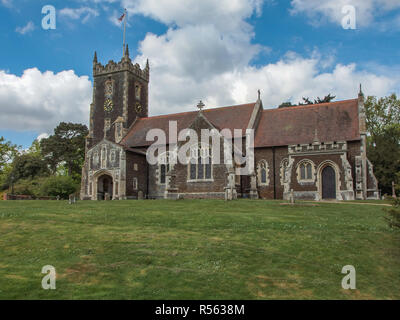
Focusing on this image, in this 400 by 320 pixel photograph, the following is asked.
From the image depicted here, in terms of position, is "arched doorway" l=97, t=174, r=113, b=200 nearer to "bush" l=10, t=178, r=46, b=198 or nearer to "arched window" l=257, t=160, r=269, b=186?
"bush" l=10, t=178, r=46, b=198

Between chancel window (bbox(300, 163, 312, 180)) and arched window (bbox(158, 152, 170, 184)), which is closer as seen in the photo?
chancel window (bbox(300, 163, 312, 180))

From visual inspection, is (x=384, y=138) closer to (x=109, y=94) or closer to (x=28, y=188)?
(x=109, y=94)

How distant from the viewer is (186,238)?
12.4 m

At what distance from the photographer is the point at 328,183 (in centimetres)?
2836

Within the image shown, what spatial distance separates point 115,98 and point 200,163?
19292 millimetres

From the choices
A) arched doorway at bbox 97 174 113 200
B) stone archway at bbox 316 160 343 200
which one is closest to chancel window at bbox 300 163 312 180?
stone archway at bbox 316 160 343 200

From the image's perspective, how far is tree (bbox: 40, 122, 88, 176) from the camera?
197 feet

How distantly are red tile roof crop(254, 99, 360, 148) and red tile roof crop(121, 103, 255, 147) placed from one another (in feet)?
6.87

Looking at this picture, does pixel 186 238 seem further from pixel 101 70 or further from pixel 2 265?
pixel 101 70

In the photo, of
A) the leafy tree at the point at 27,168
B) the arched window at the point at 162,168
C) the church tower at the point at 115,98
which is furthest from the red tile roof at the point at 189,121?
the leafy tree at the point at 27,168

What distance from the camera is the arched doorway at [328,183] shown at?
92.6 ft

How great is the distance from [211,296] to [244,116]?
2921 centimetres

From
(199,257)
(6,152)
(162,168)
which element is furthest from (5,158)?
(199,257)

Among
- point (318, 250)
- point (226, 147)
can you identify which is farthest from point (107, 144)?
point (318, 250)
